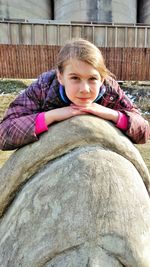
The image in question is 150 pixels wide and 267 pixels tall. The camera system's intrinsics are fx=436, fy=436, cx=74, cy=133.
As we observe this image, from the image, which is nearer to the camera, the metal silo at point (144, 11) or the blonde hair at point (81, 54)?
the blonde hair at point (81, 54)

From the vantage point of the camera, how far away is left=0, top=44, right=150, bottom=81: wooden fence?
14266 mm

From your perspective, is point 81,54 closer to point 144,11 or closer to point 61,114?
point 61,114

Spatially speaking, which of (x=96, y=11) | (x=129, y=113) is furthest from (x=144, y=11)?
(x=129, y=113)

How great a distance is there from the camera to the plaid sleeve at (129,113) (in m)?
2.23

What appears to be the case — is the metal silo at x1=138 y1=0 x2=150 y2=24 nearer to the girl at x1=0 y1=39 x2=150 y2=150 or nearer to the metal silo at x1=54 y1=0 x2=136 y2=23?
the metal silo at x1=54 y1=0 x2=136 y2=23

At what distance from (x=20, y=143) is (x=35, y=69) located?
12467 mm

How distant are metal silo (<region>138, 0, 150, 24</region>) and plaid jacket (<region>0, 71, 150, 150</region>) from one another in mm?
24029

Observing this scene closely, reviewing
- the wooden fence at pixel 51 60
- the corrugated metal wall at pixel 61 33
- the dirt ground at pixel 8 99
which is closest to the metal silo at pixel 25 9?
the corrugated metal wall at pixel 61 33

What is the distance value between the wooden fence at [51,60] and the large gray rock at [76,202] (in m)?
12.4

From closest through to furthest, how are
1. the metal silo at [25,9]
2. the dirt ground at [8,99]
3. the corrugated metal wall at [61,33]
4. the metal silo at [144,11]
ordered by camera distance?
the dirt ground at [8,99] < the corrugated metal wall at [61,33] < the metal silo at [25,9] < the metal silo at [144,11]

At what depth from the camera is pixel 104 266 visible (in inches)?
68.1

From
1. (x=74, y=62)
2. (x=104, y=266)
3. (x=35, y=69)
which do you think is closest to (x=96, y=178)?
(x=104, y=266)

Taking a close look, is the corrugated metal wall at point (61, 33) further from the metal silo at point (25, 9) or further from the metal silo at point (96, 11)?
the metal silo at point (25, 9)

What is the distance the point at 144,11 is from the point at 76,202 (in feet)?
84.0
